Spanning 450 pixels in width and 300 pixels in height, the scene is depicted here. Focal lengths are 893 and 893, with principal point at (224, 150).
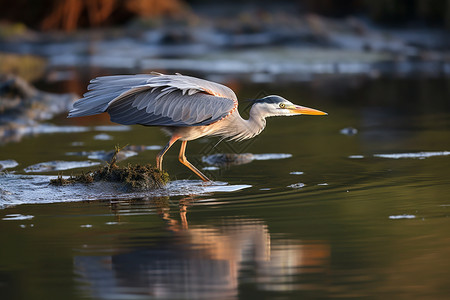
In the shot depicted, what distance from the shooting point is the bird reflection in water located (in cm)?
496

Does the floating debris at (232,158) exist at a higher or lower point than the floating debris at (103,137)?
lower

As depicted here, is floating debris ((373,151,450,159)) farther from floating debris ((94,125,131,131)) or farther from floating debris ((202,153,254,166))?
floating debris ((94,125,131,131))

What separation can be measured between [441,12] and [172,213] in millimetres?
21626

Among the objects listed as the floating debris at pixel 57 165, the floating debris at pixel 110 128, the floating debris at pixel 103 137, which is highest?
the floating debris at pixel 110 128

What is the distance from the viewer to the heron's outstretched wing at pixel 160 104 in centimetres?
792

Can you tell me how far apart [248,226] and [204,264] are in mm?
998

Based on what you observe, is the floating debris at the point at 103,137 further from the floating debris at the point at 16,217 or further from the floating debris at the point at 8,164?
the floating debris at the point at 16,217

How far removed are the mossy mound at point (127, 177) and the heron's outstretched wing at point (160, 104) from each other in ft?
1.32

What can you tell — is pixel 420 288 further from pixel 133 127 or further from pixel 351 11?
pixel 351 11

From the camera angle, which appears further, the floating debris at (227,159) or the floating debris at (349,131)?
the floating debris at (349,131)

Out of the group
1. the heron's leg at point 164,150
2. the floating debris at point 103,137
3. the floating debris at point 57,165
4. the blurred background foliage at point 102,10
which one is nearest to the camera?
the heron's leg at point 164,150

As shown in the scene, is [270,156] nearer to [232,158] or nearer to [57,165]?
[232,158]

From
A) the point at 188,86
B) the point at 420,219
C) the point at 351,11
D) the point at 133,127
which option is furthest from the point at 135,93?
the point at 351,11

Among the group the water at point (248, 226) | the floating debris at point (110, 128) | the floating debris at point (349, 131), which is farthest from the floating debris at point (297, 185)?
the floating debris at point (110, 128)
